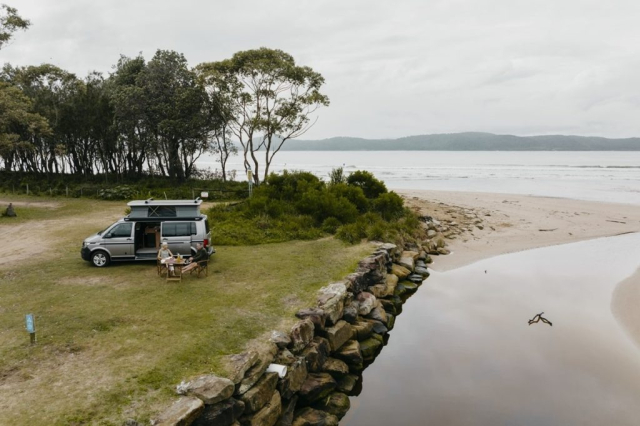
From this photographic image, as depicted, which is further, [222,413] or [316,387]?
[316,387]

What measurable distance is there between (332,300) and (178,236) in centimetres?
661

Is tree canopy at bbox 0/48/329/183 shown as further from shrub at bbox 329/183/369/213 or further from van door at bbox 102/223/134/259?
van door at bbox 102/223/134/259

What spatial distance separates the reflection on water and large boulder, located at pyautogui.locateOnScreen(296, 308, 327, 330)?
1932mm

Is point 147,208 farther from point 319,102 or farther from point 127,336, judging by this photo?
point 319,102

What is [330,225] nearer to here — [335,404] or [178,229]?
[178,229]

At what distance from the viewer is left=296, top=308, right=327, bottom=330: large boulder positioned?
1116cm

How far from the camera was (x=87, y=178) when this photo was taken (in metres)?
43.4

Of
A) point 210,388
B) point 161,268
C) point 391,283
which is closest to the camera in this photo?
point 210,388

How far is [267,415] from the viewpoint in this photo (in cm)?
821

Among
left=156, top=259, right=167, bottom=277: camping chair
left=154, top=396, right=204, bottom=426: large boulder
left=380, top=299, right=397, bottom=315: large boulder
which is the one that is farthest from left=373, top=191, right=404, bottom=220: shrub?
left=154, top=396, right=204, bottom=426: large boulder

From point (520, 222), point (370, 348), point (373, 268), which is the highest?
point (373, 268)

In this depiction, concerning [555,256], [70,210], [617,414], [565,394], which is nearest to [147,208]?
[565,394]

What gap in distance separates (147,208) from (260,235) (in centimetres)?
637

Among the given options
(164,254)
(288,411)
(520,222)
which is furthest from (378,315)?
(520,222)
